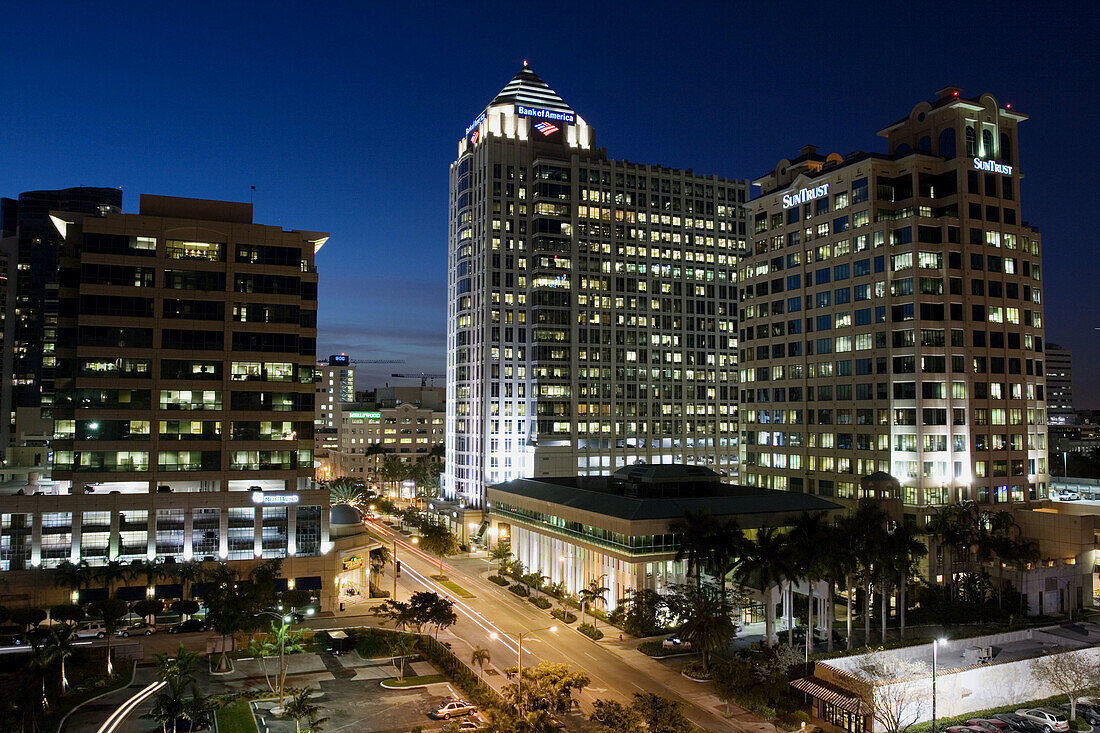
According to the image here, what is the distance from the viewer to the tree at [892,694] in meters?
63.9

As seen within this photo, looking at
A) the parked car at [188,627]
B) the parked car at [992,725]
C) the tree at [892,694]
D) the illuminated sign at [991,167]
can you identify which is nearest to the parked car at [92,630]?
the parked car at [188,627]

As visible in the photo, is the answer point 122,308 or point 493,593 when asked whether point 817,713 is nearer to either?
point 493,593

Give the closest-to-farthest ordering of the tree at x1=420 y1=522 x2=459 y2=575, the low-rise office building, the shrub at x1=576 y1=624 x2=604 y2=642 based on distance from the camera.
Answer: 1. the shrub at x1=576 y1=624 x2=604 y2=642
2. the low-rise office building
3. the tree at x1=420 y1=522 x2=459 y2=575

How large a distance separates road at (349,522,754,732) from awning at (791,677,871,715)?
6928 mm

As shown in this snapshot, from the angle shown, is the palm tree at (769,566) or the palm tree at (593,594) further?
the palm tree at (593,594)

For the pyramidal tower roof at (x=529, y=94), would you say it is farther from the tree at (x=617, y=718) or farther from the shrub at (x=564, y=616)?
the tree at (x=617, y=718)

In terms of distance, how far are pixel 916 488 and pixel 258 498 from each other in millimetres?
89506

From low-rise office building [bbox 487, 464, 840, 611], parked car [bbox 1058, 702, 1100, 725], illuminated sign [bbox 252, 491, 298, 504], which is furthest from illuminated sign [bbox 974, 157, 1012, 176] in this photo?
illuminated sign [bbox 252, 491, 298, 504]

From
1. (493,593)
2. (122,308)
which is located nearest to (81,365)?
(122,308)

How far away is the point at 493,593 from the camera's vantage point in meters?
117

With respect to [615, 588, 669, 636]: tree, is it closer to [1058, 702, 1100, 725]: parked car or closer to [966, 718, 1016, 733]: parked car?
[966, 718, 1016, 733]: parked car

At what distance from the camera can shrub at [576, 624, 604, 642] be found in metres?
90.7

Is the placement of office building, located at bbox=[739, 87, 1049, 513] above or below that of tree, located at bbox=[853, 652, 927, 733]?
above

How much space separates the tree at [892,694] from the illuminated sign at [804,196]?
84222mm
